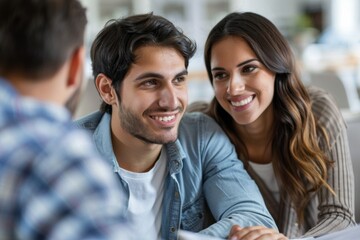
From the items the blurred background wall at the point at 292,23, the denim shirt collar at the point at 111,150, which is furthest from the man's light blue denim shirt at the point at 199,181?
the blurred background wall at the point at 292,23

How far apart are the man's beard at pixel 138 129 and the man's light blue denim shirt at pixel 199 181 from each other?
7cm

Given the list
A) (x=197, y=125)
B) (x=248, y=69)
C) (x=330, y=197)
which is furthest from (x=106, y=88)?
(x=330, y=197)

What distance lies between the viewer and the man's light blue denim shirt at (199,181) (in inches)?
52.1

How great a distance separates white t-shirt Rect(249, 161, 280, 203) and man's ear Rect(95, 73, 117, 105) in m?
0.52

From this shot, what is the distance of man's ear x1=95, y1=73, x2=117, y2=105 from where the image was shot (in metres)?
1.37

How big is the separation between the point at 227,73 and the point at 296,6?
9.87 meters

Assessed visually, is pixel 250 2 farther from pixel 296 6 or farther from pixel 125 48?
pixel 125 48

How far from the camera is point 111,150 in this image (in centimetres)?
134

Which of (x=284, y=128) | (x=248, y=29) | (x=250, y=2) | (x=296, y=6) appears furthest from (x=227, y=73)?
(x=296, y=6)

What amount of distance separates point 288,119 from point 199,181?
37 cm

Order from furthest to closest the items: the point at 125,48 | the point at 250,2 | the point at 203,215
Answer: the point at 250,2 → the point at 203,215 → the point at 125,48

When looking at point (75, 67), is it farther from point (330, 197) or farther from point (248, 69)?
point (330, 197)

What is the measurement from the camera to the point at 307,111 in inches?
60.9

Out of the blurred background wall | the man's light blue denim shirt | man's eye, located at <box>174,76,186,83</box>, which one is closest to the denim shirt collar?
the man's light blue denim shirt
